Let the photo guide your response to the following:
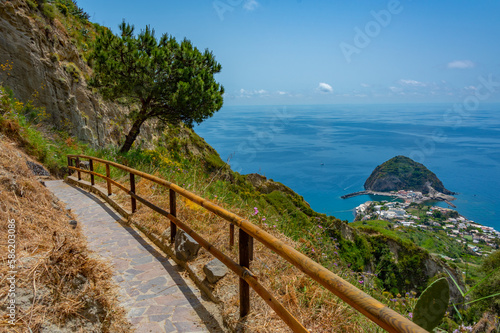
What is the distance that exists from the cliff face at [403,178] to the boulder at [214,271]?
84.6 metres

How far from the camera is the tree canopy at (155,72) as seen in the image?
12695 mm

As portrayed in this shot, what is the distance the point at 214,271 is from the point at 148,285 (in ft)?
3.11

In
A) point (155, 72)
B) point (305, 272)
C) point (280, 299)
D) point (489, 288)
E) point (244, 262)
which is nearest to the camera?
point (305, 272)

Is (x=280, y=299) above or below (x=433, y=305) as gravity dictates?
below

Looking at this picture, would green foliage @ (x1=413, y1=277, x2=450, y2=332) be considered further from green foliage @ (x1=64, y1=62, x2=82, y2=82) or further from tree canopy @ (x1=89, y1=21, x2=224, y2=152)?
green foliage @ (x1=64, y1=62, x2=82, y2=82)

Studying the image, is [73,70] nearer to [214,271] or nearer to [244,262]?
[214,271]

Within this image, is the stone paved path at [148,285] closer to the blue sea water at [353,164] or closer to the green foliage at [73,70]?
the green foliage at [73,70]

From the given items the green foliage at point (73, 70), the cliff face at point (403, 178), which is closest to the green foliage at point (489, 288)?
the green foliage at point (73, 70)

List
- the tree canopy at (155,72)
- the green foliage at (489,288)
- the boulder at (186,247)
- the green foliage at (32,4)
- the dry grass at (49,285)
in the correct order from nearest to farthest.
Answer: the dry grass at (49,285), the boulder at (186,247), the tree canopy at (155,72), the green foliage at (32,4), the green foliage at (489,288)

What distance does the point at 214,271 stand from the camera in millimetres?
3531

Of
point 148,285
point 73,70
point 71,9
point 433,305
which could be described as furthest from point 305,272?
point 71,9

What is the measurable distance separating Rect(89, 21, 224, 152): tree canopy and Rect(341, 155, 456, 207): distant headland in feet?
230

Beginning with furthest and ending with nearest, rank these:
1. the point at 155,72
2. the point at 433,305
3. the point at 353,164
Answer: the point at 353,164 → the point at 155,72 → the point at 433,305

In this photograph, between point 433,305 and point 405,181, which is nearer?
point 433,305
